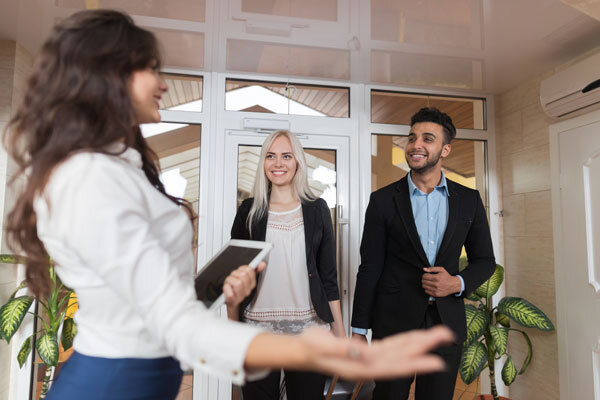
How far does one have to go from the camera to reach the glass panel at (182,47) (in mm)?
2275

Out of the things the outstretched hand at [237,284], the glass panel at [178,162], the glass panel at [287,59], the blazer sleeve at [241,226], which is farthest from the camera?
the glass panel at [178,162]

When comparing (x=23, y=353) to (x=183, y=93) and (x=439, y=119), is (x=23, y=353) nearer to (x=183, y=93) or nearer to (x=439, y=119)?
(x=183, y=93)

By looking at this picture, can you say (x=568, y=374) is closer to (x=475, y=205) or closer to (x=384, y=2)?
(x=475, y=205)

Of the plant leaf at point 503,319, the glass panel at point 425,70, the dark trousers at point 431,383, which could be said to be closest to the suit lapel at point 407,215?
the dark trousers at point 431,383

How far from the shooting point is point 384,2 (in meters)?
1.88

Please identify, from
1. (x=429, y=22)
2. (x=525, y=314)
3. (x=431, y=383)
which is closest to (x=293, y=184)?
(x=429, y=22)

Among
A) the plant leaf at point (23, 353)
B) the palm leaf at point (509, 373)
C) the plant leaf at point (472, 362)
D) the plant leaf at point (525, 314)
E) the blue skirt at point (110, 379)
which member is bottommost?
the palm leaf at point (509, 373)

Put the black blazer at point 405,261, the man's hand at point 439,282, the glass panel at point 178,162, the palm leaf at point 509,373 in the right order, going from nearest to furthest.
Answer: the man's hand at point 439,282, the black blazer at point 405,261, the palm leaf at point 509,373, the glass panel at point 178,162

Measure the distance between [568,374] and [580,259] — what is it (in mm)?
756

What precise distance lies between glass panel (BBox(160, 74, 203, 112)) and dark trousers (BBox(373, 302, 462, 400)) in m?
2.10

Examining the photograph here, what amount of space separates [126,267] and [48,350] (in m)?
2.24

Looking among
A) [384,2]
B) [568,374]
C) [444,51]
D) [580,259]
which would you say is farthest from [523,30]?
[568,374]

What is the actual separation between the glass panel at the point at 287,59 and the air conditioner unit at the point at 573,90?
1319mm

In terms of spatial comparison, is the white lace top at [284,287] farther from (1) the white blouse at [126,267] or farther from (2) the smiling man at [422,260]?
(1) the white blouse at [126,267]
